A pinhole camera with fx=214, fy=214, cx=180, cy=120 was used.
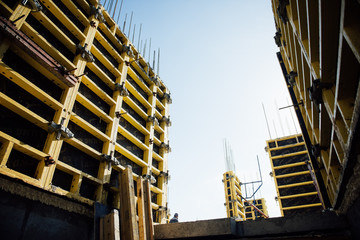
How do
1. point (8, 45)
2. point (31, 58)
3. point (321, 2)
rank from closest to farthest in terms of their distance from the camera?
1. point (321, 2)
2. point (8, 45)
3. point (31, 58)

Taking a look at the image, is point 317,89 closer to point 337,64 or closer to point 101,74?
point 337,64

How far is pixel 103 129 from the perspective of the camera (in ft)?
19.8

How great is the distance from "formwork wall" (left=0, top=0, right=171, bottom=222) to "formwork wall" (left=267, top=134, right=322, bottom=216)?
30.9ft

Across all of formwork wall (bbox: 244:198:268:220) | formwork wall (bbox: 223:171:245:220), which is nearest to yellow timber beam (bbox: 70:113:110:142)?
formwork wall (bbox: 223:171:245:220)

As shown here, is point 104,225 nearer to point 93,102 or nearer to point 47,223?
point 47,223

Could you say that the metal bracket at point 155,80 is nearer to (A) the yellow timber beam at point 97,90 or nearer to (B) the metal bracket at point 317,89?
(A) the yellow timber beam at point 97,90

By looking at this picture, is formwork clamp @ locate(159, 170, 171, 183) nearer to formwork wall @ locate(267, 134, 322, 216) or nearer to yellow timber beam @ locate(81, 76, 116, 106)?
yellow timber beam @ locate(81, 76, 116, 106)

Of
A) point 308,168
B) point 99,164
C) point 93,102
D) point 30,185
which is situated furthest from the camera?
point 308,168

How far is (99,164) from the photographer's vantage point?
5.48 m

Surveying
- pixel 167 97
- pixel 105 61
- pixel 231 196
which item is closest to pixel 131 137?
pixel 105 61

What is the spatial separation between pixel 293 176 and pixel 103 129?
12.9 meters

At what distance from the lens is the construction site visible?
2342mm

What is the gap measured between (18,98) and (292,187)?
14.7 meters

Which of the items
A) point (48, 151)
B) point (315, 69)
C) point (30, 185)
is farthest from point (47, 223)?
point (315, 69)
